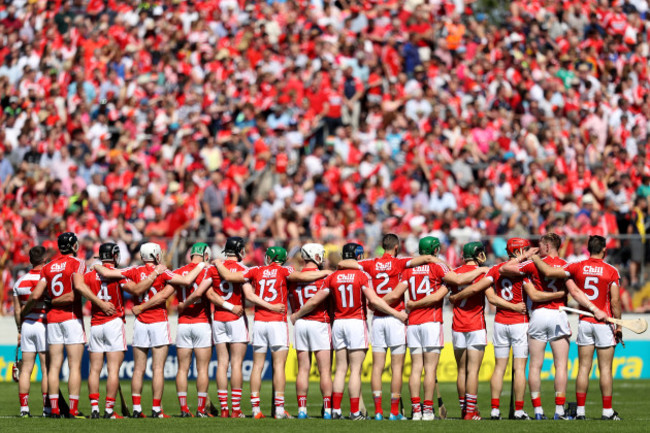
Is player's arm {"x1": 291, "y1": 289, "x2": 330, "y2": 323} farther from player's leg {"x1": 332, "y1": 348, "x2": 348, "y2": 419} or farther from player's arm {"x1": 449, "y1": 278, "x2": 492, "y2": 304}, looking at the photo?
player's arm {"x1": 449, "y1": 278, "x2": 492, "y2": 304}

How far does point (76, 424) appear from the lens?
1580 centimetres

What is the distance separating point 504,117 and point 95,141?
9.23 m

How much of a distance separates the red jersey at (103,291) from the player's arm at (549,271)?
5264 mm

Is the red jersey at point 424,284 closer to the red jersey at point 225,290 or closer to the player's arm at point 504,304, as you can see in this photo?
the player's arm at point 504,304

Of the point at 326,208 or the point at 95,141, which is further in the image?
the point at 95,141

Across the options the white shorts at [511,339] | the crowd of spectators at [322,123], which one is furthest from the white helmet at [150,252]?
the crowd of spectators at [322,123]

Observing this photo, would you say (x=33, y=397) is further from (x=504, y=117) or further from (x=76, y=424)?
(x=504, y=117)

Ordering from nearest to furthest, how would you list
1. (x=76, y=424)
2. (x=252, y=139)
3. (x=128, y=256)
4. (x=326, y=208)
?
1. (x=76, y=424)
2. (x=128, y=256)
3. (x=326, y=208)
4. (x=252, y=139)

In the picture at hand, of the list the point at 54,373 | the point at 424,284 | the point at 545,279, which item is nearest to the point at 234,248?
the point at 424,284

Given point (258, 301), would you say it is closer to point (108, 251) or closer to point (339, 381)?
point (339, 381)

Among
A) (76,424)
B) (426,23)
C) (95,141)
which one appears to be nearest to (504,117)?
(426,23)

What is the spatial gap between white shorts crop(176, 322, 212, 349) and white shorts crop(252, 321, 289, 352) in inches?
24.5

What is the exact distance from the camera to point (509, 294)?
16.5m

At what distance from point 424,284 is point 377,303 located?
0.64 m
